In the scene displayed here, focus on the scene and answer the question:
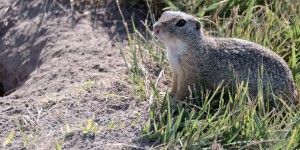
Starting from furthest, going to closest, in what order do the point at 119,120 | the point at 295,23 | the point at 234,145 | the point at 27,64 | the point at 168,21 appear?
the point at 27,64 → the point at 295,23 → the point at 168,21 → the point at 119,120 → the point at 234,145

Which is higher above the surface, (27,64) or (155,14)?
(155,14)

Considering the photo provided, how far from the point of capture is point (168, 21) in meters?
4.18

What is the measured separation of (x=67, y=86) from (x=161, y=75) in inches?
28.6

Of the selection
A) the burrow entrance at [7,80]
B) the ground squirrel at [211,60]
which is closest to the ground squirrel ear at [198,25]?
the ground squirrel at [211,60]

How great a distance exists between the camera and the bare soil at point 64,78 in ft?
12.2

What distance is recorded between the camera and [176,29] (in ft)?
13.7

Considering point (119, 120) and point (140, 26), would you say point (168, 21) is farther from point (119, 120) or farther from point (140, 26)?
point (140, 26)

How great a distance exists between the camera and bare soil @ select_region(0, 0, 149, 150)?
3.72 meters

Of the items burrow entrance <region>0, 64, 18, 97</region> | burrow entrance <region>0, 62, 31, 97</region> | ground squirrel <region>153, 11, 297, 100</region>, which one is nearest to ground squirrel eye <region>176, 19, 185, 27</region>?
ground squirrel <region>153, 11, 297, 100</region>

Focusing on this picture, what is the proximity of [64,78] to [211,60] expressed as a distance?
124cm

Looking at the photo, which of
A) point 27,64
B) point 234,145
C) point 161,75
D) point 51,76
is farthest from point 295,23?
point 27,64

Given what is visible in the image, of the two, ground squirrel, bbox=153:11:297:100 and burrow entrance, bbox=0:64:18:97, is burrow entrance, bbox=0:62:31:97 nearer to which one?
burrow entrance, bbox=0:64:18:97

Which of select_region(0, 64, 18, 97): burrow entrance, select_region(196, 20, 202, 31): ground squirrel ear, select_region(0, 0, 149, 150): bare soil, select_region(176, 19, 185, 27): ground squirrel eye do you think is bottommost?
select_region(0, 64, 18, 97): burrow entrance

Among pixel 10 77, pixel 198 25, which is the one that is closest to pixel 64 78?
pixel 10 77
